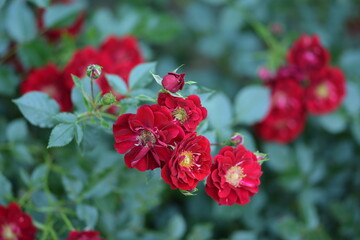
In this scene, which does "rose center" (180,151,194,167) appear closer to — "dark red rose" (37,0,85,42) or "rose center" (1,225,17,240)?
"rose center" (1,225,17,240)

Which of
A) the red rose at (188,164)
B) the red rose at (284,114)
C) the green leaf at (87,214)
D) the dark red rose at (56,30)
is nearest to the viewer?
the red rose at (188,164)

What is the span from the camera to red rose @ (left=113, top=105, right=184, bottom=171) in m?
0.92

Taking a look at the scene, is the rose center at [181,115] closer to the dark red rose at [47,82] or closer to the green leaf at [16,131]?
the dark red rose at [47,82]

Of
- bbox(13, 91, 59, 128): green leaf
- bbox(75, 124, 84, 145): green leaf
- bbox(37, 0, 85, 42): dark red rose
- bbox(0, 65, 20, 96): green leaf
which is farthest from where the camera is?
bbox(37, 0, 85, 42): dark red rose

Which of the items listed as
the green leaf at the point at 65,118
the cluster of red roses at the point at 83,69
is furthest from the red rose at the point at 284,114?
the green leaf at the point at 65,118

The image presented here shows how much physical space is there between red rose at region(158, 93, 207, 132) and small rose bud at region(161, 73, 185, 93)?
0.03 m

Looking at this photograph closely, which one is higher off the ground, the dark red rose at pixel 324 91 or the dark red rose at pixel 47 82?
the dark red rose at pixel 47 82

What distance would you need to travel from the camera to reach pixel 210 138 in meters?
1.10

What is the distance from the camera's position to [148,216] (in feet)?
6.43

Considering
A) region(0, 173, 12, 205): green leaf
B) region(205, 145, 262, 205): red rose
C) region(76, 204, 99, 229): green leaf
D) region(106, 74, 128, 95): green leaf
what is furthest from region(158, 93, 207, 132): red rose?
region(0, 173, 12, 205): green leaf

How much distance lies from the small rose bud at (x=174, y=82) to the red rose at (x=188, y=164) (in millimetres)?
108

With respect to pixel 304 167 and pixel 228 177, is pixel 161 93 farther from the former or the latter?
pixel 304 167

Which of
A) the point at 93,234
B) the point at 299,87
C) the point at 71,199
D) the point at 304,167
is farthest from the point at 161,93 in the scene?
the point at 304,167

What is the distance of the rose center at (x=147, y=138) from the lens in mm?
945
